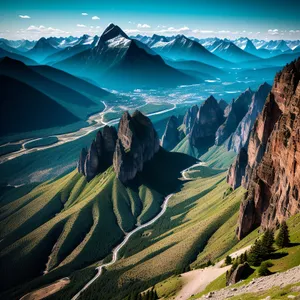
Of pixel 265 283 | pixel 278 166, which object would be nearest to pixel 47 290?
pixel 265 283

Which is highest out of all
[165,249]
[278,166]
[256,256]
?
[278,166]

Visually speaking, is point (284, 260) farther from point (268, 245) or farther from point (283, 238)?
point (283, 238)

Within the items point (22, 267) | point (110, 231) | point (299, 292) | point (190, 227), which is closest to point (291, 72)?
point (190, 227)

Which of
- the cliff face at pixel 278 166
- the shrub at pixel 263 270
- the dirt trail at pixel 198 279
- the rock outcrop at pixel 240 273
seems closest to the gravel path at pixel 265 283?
the shrub at pixel 263 270

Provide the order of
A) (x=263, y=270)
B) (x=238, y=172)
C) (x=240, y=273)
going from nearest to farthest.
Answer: (x=263, y=270) → (x=240, y=273) → (x=238, y=172)

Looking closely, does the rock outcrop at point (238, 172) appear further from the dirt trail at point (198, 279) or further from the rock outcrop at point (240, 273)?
the rock outcrop at point (240, 273)

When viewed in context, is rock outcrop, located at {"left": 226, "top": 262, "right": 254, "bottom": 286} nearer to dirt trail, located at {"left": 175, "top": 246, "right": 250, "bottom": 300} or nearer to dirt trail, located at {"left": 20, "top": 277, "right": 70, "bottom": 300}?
dirt trail, located at {"left": 175, "top": 246, "right": 250, "bottom": 300}
